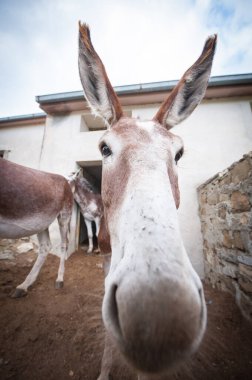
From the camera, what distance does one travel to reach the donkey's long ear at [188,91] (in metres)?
1.75

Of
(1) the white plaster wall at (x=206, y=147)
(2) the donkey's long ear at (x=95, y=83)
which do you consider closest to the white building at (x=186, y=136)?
(1) the white plaster wall at (x=206, y=147)

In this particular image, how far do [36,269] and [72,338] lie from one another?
5.75ft

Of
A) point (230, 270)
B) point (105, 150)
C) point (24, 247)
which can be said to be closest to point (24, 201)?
point (105, 150)

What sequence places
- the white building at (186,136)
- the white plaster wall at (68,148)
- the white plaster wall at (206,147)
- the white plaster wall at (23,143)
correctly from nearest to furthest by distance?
the white plaster wall at (206,147), the white building at (186,136), the white plaster wall at (68,148), the white plaster wall at (23,143)

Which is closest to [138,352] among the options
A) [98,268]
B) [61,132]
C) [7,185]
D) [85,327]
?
[85,327]

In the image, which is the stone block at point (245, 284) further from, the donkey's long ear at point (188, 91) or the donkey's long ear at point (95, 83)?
the donkey's long ear at point (95, 83)

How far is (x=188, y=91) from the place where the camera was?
2.01 metres

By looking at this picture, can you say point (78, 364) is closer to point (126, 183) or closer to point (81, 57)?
point (126, 183)

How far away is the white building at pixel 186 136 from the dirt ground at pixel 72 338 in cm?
220

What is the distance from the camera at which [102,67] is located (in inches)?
65.2

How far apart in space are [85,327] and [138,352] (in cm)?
268

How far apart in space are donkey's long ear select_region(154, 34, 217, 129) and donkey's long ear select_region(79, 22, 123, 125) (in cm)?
54

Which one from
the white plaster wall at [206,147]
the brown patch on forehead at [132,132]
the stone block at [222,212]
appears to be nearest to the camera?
the brown patch on forehead at [132,132]

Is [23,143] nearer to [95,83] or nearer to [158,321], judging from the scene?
[95,83]
